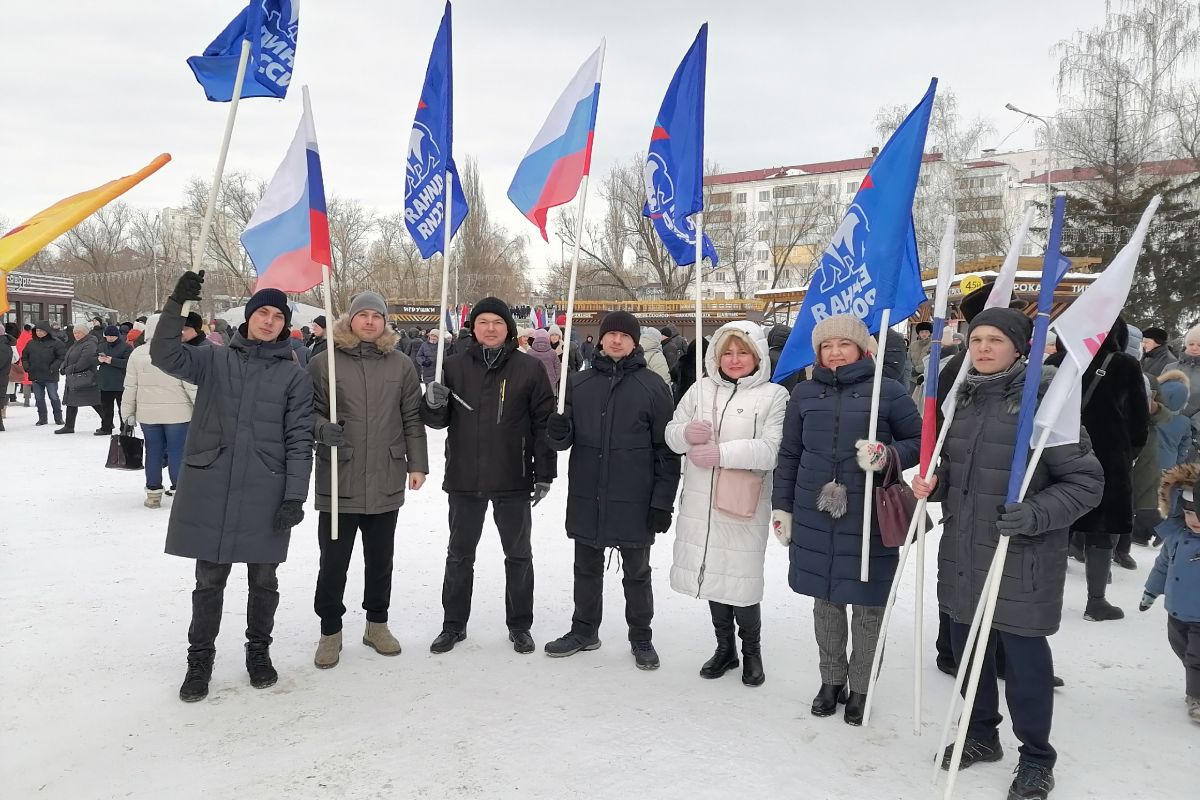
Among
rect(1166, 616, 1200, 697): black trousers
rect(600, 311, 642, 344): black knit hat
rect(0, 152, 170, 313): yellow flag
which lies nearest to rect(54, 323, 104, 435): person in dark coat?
rect(0, 152, 170, 313): yellow flag

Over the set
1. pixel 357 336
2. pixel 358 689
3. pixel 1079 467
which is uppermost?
pixel 357 336

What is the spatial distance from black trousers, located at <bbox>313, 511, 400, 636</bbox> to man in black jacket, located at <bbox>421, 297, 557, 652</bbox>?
36 cm

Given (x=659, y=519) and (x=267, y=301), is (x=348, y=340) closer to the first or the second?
(x=267, y=301)

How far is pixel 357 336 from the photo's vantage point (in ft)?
13.9

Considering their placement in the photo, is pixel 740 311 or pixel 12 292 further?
pixel 740 311

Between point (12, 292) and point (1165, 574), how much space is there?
108 feet

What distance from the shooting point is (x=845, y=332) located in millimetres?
3574

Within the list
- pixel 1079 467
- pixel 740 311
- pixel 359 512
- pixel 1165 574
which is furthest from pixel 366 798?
pixel 740 311

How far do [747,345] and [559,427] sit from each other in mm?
1093

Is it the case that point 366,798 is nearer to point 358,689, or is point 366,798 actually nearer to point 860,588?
point 358,689

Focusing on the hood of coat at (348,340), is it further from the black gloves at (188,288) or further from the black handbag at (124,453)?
the black handbag at (124,453)

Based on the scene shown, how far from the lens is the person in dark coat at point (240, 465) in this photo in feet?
12.1

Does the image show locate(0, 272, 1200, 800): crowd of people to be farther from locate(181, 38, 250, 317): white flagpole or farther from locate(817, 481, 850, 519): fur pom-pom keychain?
locate(181, 38, 250, 317): white flagpole

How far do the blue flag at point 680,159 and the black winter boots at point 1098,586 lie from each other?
3.27 m
